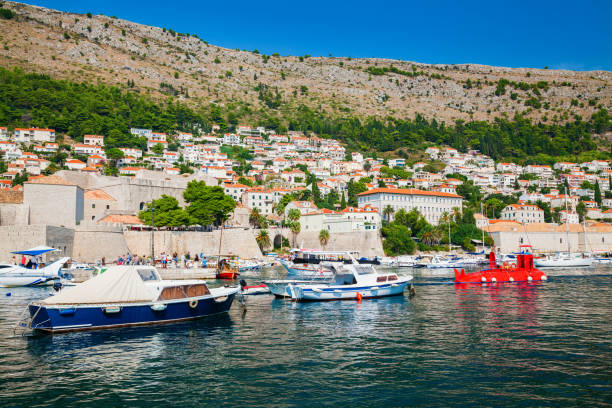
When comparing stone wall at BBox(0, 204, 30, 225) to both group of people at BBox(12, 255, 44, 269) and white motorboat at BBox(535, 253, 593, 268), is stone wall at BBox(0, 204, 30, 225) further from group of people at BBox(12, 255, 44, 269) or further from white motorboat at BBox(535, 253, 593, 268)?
white motorboat at BBox(535, 253, 593, 268)

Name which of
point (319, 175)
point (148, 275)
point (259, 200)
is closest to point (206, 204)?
point (259, 200)

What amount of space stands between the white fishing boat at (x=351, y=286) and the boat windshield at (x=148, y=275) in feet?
24.9

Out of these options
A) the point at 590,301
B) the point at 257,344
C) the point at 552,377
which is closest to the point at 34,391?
the point at 257,344

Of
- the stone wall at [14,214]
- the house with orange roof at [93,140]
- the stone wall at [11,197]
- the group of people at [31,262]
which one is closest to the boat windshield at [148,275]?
the group of people at [31,262]

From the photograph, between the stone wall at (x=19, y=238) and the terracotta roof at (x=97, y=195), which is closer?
the stone wall at (x=19, y=238)

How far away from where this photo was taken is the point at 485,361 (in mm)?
11719

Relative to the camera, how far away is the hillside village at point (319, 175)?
72875mm

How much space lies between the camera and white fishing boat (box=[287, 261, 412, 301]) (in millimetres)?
23000

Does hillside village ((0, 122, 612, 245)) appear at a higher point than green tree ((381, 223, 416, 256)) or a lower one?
higher

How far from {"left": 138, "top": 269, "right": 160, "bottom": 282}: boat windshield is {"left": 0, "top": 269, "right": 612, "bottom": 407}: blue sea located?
1.74 m

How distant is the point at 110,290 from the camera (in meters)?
15.9

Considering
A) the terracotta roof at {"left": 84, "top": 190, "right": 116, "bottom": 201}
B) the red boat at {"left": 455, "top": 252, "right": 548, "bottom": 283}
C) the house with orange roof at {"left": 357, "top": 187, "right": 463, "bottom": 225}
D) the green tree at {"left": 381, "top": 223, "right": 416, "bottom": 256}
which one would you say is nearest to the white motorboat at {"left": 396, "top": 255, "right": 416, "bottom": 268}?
the green tree at {"left": 381, "top": 223, "right": 416, "bottom": 256}

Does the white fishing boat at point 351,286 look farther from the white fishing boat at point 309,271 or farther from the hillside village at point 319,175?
the hillside village at point 319,175

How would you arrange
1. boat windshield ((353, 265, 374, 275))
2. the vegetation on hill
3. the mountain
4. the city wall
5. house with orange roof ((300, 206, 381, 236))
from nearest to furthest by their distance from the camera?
boat windshield ((353, 265, 374, 275))
house with orange roof ((300, 206, 381, 236))
the city wall
the vegetation on hill
the mountain
